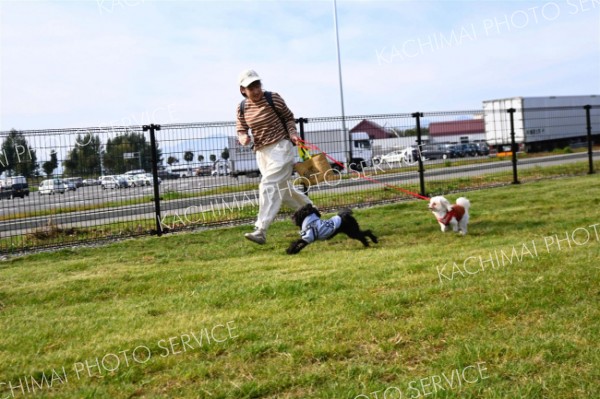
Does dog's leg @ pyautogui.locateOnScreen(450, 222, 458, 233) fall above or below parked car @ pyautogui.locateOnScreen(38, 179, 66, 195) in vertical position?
below

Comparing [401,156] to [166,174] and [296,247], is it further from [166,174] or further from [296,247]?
[296,247]

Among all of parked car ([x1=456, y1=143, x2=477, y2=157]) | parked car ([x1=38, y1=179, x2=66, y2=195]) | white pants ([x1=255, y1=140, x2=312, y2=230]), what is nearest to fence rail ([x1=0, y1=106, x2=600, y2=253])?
parked car ([x1=38, y1=179, x2=66, y2=195])

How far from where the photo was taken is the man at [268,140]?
23.0 feet

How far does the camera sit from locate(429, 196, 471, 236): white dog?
7.22 m

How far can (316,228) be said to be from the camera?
6.66 meters

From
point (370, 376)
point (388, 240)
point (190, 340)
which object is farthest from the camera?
point (388, 240)

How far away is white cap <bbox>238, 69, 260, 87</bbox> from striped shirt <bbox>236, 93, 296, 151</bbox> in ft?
0.97

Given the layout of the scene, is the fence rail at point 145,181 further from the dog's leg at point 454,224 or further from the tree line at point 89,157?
the dog's leg at point 454,224

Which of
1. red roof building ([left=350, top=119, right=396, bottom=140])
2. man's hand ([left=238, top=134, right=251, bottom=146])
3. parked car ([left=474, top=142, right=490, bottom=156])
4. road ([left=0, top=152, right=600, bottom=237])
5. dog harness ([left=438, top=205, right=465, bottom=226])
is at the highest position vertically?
red roof building ([left=350, top=119, right=396, bottom=140])

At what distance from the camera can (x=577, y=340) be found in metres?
3.29

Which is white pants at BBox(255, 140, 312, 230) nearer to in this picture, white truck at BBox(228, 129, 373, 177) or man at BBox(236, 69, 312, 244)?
man at BBox(236, 69, 312, 244)

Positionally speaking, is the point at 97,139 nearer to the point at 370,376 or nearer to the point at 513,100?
the point at 370,376

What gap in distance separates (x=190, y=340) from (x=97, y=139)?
5918 mm

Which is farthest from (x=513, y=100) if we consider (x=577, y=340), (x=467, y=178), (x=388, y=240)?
(x=577, y=340)
